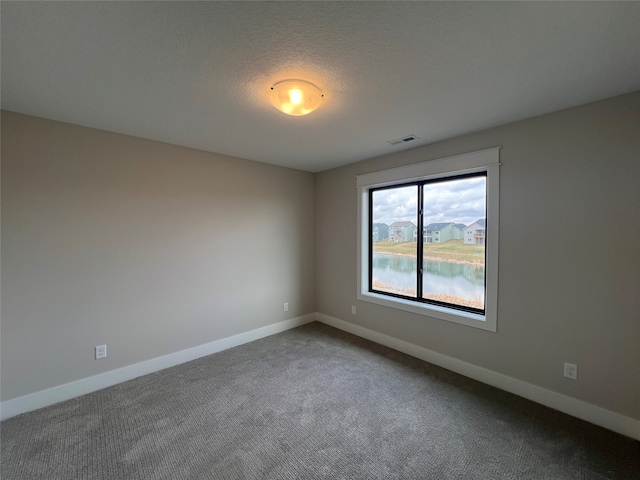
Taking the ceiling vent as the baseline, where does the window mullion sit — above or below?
below

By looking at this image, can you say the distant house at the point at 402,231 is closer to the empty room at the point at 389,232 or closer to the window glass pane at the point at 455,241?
the empty room at the point at 389,232

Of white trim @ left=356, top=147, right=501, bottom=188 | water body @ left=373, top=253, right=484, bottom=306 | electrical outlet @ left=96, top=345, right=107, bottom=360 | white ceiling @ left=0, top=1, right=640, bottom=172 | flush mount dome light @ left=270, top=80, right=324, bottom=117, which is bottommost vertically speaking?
electrical outlet @ left=96, top=345, right=107, bottom=360

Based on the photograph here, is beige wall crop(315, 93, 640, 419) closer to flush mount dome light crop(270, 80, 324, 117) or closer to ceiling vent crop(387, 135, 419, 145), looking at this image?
ceiling vent crop(387, 135, 419, 145)

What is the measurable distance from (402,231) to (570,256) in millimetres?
1685

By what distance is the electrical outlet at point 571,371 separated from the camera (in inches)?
85.4

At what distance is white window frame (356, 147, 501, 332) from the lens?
259 cm

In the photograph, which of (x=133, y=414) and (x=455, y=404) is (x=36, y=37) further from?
(x=455, y=404)

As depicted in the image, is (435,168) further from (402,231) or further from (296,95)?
(296,95)

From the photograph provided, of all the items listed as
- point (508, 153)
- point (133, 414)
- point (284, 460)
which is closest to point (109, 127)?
point (133, 414)

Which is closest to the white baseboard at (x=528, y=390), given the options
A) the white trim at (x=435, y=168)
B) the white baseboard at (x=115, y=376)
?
the white baseboard at (x=115, y=376)

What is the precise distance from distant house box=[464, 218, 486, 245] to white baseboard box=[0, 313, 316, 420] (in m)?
2.86

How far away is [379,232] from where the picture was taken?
151 inches

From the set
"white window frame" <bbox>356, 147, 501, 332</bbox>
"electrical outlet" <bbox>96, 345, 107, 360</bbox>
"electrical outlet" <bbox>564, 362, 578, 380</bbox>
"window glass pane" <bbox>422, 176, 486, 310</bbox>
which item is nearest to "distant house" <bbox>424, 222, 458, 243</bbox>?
"window glass pane" <bbox>422, 176, 486, 310</bbox>

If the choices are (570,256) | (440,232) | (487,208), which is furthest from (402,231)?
(570,256)
